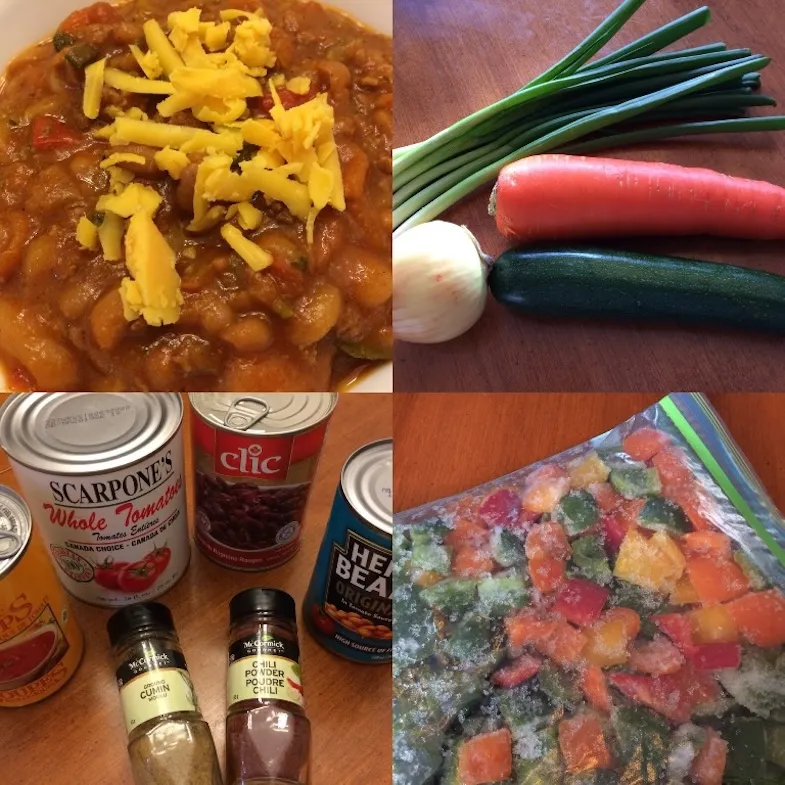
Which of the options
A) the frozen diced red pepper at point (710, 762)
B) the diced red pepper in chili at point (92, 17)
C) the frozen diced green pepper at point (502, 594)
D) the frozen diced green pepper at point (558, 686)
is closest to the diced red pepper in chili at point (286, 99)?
the diced red pepper in chili at point (92, 17)

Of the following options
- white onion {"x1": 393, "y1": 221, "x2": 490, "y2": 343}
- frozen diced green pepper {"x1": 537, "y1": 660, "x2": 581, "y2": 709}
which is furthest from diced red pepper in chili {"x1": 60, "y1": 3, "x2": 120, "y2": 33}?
frozen diced green pepper {"x1": 537, "y1": 660, "x2": 581, "y2": 709}

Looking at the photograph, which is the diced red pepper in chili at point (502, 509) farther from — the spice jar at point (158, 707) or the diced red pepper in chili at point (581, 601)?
the spice jar at point (158, 707)

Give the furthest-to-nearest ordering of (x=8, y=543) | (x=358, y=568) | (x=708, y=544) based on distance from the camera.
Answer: (x=708, y=544) → (x=358, y=568) → (x=8, y=543)

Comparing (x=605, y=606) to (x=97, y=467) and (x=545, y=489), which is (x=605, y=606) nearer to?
(x=545, y=489)

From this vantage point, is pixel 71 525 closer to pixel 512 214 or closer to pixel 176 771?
pixel 176 771

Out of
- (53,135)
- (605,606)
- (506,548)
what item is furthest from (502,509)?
(53,135)

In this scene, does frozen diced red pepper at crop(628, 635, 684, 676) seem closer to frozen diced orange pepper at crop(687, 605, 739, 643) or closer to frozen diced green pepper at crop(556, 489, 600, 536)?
frozen diced orange pepper at crop(687, 605, 739, 643)

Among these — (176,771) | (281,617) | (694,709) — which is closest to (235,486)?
(281,617)
